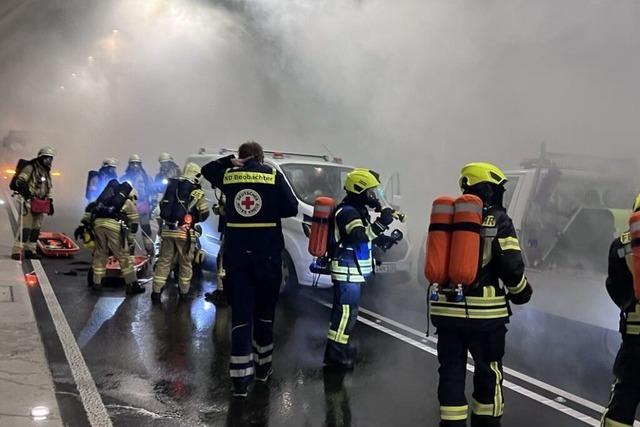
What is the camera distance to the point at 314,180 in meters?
7.49

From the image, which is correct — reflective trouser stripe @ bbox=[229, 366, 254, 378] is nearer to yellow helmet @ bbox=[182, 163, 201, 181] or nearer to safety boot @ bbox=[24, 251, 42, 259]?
yellow helmet @ bbox=[182, 163, 201, 181]

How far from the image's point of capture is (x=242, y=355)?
401 centimetres

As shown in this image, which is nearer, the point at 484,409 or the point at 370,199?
the point at 484,409

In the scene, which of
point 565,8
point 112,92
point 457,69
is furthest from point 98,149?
point 565,8

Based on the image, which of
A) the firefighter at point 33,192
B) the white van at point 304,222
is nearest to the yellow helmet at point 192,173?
the white van at point 304,222

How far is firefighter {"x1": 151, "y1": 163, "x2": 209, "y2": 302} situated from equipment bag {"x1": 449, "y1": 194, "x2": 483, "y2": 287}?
414cm

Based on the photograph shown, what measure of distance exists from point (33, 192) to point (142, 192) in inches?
69.2

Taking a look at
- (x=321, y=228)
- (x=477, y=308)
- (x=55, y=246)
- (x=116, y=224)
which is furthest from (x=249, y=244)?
(x=55, y=246)

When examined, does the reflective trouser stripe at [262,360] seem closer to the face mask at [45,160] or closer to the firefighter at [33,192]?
the firefighter at [33,192]

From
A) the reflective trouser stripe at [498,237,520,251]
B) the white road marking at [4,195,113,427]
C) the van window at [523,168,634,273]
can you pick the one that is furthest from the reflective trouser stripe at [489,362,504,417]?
the white road marking at [4,195,113,427]

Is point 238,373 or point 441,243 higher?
point 441,243

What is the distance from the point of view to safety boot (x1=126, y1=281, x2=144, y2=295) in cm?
701

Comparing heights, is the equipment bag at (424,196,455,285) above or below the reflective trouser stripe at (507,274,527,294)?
above

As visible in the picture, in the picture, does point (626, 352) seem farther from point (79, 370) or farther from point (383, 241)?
point (79, 370)
